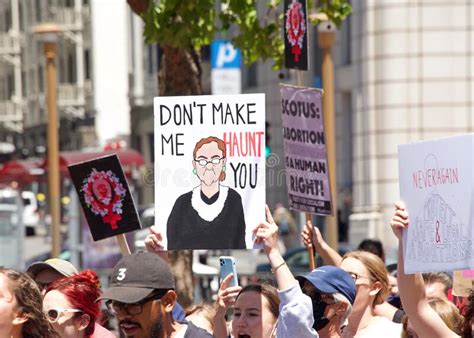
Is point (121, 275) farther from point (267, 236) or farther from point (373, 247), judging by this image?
point (373, 247)

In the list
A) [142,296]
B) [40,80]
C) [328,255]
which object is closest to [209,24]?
[328,255]

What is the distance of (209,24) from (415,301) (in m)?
6.50

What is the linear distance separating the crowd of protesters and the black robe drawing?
11cm

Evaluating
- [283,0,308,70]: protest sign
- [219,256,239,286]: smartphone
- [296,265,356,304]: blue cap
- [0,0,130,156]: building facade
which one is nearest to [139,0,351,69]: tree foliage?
[283,0,308,70]: protest sign

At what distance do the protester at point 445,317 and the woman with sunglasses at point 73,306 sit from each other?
4.52 ft

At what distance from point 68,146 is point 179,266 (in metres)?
51.5

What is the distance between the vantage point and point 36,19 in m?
68.9

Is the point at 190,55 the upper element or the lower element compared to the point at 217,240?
upper

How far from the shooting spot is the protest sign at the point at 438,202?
6.45 m

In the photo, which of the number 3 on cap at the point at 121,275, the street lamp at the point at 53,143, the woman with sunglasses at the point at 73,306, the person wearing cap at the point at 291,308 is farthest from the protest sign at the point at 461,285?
the street lamp at the point at 53,143

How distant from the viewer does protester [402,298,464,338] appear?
7.26 metres

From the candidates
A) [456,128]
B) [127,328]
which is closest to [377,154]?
[456,128]

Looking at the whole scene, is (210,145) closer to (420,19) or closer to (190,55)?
(190,55)

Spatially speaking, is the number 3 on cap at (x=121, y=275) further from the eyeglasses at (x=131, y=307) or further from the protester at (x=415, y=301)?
the protester at (x=415, y=301)
